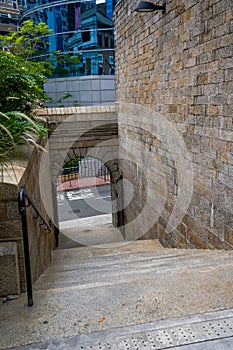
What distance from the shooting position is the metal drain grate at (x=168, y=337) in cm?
142

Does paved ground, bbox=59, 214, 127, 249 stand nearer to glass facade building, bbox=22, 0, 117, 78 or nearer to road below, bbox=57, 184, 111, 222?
road below, bbox=57, 184, 111, 222

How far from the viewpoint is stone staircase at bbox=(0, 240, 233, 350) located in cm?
147

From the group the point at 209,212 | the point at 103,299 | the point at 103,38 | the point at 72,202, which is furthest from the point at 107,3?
the point at 103,299

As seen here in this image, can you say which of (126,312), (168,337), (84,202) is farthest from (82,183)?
(168,337)

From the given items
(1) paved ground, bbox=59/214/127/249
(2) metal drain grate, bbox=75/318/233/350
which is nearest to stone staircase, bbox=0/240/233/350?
(2) metal drain grate, bbox=75/318/233/350

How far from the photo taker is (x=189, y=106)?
397 centimetres

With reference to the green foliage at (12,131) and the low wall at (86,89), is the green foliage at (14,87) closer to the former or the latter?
the green foliage at (12,131)

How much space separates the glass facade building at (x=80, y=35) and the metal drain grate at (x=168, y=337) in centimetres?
1525

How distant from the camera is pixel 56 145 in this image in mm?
7355

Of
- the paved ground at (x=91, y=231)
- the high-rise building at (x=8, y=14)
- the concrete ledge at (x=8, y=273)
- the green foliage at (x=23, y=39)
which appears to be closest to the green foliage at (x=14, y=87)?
the concrete ledge at (x=8, y=273)

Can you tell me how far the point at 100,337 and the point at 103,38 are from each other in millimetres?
16169

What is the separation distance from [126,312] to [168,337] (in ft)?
1.03

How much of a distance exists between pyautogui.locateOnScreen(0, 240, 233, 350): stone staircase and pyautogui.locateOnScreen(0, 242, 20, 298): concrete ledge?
0.27 feet

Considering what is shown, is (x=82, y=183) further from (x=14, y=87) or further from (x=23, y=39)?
(x=14, y=87)
